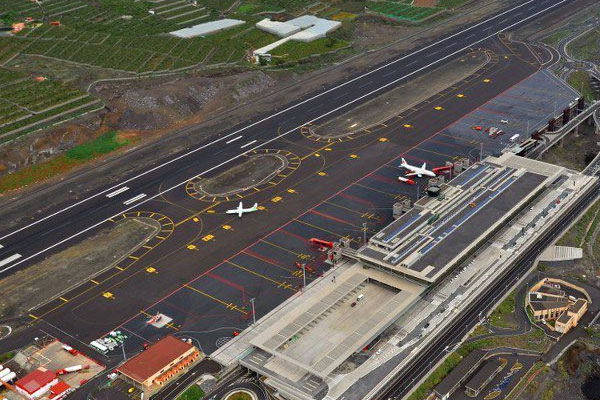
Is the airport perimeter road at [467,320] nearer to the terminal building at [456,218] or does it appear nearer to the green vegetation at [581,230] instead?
the green vegetation at [581,230]

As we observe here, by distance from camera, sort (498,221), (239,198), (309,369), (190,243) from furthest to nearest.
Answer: (239,198)
(190,243)
(498,221)
(309,369)

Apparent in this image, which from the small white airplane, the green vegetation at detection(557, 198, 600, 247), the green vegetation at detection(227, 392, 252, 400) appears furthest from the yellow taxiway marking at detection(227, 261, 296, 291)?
the green vegetation at detection(557, 198, 600, 247)

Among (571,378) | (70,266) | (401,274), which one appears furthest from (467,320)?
(70,266)

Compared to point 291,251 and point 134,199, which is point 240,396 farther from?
point 134,199

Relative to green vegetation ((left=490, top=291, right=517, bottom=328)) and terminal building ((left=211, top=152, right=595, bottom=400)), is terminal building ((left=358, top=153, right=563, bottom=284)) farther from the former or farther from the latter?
green vegetation ((left=490, top=291, right=517, bottom=328))

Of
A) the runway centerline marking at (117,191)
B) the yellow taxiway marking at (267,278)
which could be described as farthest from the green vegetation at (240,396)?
the runway centerline marking at (117,191)

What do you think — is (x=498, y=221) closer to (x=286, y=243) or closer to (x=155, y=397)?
(x=286, y=243)

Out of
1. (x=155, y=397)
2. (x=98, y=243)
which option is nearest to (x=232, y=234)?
(x=98, y=243)
